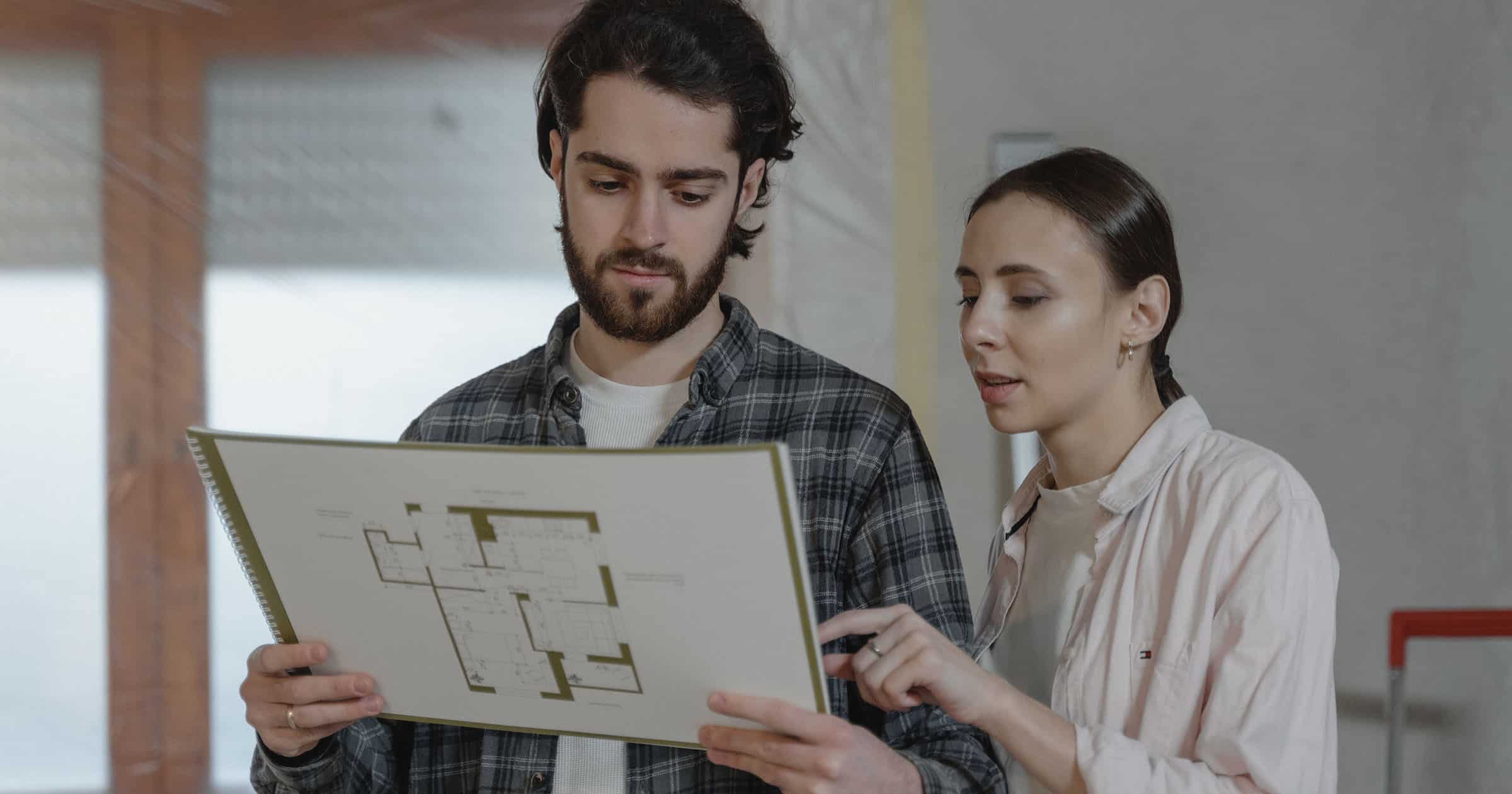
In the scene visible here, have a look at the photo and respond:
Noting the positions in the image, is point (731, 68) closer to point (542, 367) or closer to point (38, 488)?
point (542, 367)

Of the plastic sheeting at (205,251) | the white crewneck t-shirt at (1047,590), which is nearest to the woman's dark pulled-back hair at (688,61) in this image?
the white crewneck t-shirt at (1047,590)

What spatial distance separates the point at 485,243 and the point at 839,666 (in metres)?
1.30

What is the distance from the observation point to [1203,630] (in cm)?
98

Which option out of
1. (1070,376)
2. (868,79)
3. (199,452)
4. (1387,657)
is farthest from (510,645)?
(1387,657)

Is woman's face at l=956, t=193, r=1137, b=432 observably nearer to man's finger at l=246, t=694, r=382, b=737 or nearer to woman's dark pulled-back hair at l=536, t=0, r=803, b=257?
woman's dark pulled-back hair at l=536, t=0, r=803, b=257

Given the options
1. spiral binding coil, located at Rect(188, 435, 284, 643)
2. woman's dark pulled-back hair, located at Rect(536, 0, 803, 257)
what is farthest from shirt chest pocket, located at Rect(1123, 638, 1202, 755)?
spiral binding coil, located at Rect(188, 435, 284, 643)

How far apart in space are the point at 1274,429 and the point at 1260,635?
1.25 meters

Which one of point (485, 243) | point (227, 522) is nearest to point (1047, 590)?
point (227, 522)

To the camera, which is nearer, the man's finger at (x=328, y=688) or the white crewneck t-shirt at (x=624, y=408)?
the man's finger at (x=328, y=688)

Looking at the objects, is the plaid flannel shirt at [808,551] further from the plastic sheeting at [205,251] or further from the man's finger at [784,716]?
the plastic sheeting at [205,251]

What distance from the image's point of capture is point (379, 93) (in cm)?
203

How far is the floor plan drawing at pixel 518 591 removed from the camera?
0.83 metres

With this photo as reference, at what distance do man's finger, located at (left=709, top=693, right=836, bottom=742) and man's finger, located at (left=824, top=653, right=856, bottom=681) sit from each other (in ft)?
0.42

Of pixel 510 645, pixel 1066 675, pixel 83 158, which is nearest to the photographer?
pixel 510 645
